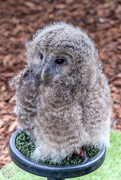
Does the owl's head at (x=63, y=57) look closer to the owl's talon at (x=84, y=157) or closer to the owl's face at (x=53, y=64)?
the owl's face at (x=53, y=64)

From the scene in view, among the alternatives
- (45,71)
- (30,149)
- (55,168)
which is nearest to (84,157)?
(55,168)

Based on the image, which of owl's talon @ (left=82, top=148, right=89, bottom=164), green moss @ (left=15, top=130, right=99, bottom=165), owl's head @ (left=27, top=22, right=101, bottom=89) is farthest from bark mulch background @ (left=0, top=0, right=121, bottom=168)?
owl's head @ (left=27, top=22, right=101, bottom=89)

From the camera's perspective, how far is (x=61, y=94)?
1.10 meters

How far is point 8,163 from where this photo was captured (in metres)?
2.03

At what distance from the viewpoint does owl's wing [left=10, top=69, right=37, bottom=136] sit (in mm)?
1152

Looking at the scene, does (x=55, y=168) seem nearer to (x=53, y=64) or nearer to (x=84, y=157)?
(x=84, y=157)

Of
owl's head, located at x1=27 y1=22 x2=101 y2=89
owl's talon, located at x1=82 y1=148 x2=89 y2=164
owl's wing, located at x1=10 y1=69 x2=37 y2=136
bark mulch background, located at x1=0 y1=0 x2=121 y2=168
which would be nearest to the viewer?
owl's head, located at x1=27 y1=22 x2=101 y2=89

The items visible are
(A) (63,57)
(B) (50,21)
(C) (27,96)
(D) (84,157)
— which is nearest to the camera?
(A) (63,57)

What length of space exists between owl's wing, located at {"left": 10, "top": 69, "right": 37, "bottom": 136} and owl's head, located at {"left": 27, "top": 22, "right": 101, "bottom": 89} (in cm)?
7

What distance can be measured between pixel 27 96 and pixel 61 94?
0.58ft

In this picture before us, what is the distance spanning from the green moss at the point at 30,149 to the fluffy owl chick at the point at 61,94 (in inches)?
1.7

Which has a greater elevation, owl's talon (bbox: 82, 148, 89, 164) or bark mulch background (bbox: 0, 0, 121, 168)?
bark mulch background (bbox: 0, 0, 121, 168)

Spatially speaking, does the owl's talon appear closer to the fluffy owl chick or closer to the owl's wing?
the fluffy owl chick

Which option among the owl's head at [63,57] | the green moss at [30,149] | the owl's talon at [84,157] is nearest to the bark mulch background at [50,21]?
the green moss at [30,149]
